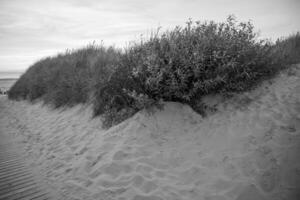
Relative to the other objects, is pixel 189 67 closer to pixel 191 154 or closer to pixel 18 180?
pixel 191 154

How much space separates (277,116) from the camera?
162 inches

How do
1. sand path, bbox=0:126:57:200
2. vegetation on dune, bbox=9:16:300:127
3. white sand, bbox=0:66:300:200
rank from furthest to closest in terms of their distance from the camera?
vegetation on dune, bbox=9:16:300:127 → sand path, bbox=0:126:57:200 → white sand, bbox=0:66:300:200

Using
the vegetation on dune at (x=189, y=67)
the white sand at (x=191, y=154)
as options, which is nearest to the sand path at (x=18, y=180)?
the white sand at (x=191, y=154)

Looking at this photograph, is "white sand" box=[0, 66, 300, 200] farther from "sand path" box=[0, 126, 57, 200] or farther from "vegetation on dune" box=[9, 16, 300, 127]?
"vegetation on dune" box=[9, 16, 300, 127]

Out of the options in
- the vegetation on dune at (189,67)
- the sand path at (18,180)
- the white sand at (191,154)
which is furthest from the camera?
the vegetation on dune at (189,67)

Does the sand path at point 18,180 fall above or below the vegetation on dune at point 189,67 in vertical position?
below

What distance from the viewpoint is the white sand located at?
3188 mm

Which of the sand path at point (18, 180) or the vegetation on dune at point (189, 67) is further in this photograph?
the vegetation on dune at point (189, 67)

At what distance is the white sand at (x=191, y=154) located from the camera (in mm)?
3188

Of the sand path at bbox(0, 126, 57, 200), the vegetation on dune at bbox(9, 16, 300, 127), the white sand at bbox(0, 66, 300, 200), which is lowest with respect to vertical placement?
the sand path at bbox(0, 126, 57, 200)

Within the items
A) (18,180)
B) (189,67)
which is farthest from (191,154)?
(18,180)

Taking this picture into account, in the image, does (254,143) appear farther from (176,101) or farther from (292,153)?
(176,101)

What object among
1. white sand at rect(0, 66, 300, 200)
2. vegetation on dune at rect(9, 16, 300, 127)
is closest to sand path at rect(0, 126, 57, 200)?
white sand at rect(0, 66, 300, 200)

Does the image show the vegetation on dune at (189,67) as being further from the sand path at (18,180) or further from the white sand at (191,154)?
the sand path at (18,180)
